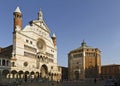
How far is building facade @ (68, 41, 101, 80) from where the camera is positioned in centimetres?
8725

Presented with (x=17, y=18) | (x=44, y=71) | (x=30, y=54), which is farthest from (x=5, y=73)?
(x=44, y=71)

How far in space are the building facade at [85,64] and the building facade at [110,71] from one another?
3.98 metres

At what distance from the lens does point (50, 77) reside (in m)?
76.0

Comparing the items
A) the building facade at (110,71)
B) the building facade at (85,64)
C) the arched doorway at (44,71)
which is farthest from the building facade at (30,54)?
the building facade at (110,71)

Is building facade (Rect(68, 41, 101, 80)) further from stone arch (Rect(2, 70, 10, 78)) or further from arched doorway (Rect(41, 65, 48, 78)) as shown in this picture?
stone arch (Rect(2, 70, 10, 78))

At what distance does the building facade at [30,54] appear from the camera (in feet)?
191

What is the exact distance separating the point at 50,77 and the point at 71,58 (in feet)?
Result: 70.0

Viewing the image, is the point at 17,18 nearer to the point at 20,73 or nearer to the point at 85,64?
the point at 20,73

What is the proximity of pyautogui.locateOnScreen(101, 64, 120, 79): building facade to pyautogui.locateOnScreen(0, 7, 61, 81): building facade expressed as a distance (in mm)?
24252

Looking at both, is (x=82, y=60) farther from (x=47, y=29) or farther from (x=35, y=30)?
(x=35, y=30)

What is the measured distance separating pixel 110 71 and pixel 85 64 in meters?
13.3

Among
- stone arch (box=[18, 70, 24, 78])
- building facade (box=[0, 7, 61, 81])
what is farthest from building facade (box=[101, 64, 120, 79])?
stone arch (box=[18, 70, 24, 78])

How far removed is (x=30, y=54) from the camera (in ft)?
218

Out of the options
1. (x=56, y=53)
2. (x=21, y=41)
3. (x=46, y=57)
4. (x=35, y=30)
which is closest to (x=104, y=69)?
(x=56, y=53)
